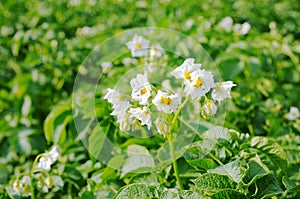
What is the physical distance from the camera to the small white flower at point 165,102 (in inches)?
52.7

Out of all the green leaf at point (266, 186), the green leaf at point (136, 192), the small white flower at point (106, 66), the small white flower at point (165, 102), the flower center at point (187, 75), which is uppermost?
the small white flower at point (106, 66)

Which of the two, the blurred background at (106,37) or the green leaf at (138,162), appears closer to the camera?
the green leaf at (138,162)

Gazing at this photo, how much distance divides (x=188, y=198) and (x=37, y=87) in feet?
4.83

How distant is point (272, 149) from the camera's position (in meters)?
1.62

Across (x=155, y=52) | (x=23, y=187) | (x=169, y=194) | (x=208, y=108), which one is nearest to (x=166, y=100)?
(x=208, y=108)

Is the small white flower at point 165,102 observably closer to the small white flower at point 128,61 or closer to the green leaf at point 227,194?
the green leaf at point 227,194

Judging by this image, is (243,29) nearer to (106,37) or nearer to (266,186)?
(106,37)

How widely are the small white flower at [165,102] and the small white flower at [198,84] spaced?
0.04 meters

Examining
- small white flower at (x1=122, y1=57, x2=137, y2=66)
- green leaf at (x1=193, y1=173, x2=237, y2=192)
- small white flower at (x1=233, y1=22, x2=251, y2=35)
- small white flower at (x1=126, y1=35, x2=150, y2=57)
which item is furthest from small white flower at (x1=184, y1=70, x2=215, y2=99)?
small white flower at (x1=233, y1=22, x2=251, y2=35)

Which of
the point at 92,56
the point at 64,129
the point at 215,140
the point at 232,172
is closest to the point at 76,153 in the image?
the point at 64,129

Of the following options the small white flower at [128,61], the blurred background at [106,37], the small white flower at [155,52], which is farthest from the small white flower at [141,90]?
the small white flower at [128,61]

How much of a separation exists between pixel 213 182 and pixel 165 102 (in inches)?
10.1

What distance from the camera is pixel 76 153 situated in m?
2.17

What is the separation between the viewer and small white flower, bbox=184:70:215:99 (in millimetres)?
1351
